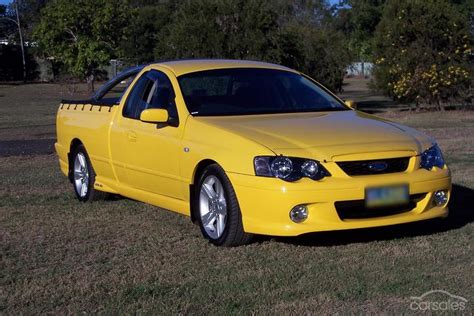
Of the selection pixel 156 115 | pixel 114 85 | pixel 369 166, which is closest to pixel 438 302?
pixel 369 166

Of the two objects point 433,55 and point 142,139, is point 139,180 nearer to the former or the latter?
point 142,139

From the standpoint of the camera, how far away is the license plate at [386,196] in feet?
19.7

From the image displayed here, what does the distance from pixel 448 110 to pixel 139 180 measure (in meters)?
18.8

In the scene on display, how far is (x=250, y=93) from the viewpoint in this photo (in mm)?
7480

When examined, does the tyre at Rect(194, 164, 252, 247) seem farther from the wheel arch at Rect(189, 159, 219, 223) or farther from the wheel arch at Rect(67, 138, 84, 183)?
the wheel arch at Rect(67, 138, 84, 183)

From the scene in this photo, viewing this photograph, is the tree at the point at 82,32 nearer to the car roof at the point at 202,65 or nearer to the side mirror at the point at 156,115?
the car roof at the point at 202,65

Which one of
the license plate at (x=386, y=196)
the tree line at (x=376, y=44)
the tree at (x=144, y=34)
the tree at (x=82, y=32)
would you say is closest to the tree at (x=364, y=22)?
the tree at (x=144, y=34)

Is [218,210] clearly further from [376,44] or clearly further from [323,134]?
[376,44]

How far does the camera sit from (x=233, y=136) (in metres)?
6.32

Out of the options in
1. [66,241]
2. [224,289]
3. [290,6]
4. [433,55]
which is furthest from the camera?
[290,6]

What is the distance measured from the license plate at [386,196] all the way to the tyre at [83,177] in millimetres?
3693

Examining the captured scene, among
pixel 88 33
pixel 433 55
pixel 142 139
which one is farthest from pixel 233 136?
pixel 88 33

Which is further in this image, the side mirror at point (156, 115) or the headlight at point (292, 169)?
the side mirror at point (156, 115)

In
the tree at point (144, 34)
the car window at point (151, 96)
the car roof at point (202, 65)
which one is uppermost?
the car roof at point (202, 65)
